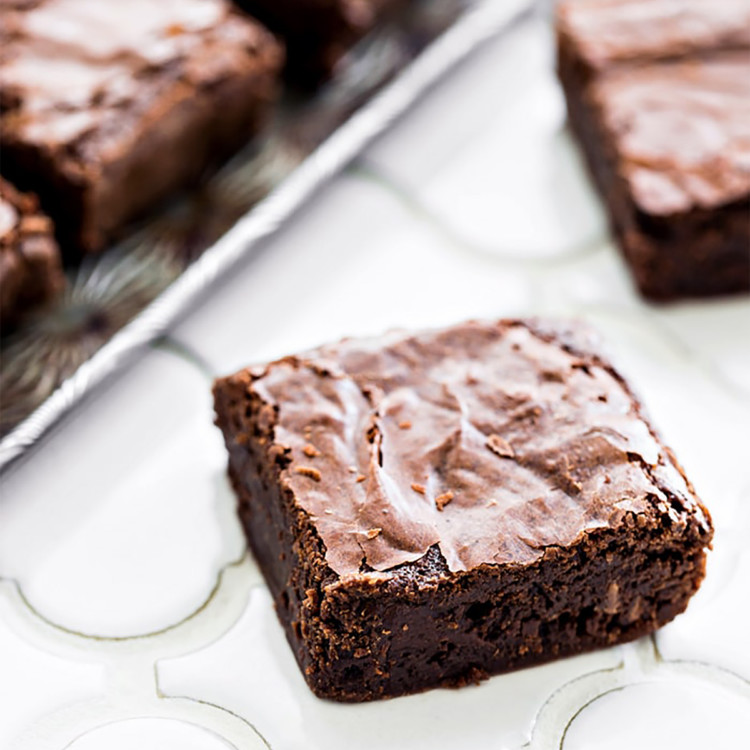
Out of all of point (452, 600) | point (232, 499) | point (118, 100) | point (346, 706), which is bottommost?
point (346, 706)

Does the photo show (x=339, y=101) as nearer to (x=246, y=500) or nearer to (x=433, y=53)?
(x=433, y=53)

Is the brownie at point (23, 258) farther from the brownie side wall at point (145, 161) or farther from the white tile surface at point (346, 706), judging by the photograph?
the white tile surface at point (346, 706)

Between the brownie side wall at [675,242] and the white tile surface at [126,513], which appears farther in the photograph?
the brownie side wall at [675,242]

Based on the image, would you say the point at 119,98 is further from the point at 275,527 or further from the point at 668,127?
the point at 668,127

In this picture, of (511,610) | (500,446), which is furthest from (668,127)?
(511,610)

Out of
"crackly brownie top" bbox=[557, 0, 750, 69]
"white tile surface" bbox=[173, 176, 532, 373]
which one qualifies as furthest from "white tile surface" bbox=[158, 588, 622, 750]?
"crackly brownie top" bbox=[557, 0, 750, 69]

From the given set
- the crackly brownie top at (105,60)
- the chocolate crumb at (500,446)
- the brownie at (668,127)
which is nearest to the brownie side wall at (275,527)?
the chocolate crumb at (500,446)

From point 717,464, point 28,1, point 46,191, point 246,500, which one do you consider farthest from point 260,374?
point 28,1
